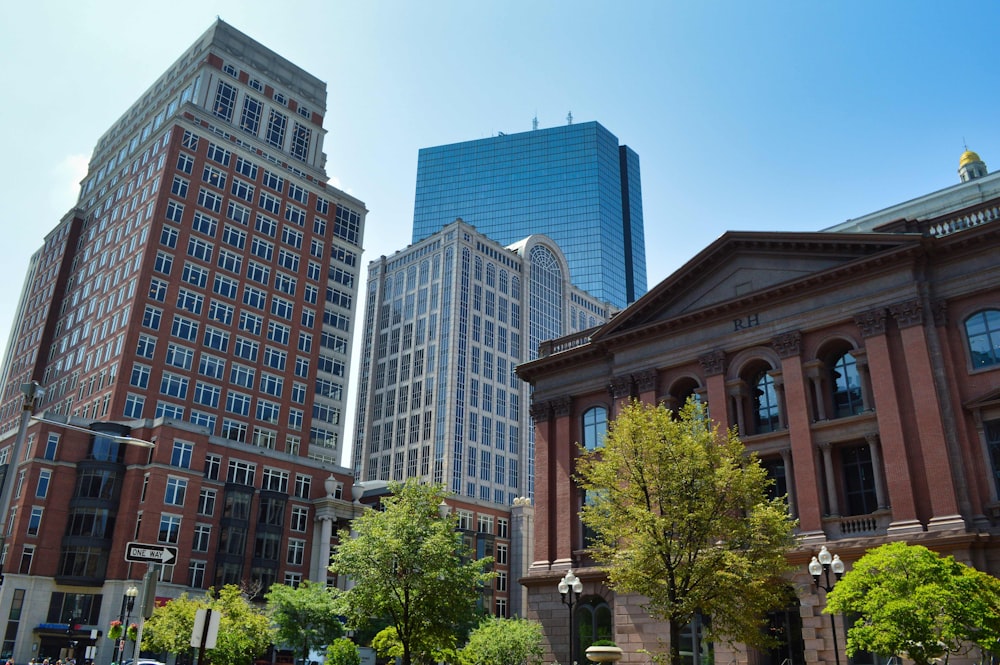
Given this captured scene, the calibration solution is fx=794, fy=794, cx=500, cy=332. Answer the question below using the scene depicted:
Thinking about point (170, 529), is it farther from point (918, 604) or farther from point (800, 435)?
point (918, 604)

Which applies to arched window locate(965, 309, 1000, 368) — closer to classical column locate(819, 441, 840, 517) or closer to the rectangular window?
classical column locate(819, 441, 840, 517)

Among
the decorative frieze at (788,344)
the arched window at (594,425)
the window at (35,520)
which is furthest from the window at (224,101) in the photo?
the decorative frieze at (788,344)

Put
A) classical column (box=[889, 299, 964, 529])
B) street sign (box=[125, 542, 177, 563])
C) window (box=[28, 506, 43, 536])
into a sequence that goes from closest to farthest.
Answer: street sign (box=[125, 542, 177, 563]) → classical column (box=[889, 299, 964, 529]) → window (box=[28, 506, 43, 536])

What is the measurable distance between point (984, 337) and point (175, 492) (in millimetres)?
61073

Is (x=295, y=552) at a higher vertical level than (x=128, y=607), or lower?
higher

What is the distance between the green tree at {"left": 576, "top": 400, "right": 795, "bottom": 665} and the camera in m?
29.4

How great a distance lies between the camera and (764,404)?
1610 inches

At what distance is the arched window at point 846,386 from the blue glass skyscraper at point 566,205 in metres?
137

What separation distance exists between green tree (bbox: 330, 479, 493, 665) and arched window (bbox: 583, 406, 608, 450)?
13.6 metres

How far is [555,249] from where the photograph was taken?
153m

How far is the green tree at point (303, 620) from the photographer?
5638 cm

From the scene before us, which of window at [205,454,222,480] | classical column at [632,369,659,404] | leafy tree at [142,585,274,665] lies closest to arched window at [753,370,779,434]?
classical column at [632,369,659,404]

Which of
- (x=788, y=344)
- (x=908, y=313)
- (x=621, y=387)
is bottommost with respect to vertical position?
(x=621, y=387)

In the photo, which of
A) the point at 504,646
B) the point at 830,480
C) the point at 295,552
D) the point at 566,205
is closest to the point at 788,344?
the point at 830,480
